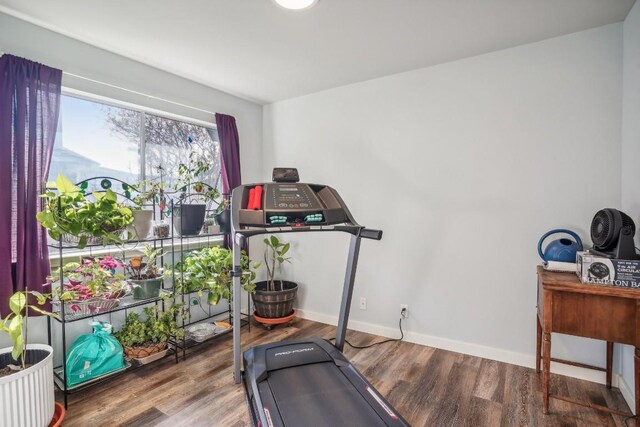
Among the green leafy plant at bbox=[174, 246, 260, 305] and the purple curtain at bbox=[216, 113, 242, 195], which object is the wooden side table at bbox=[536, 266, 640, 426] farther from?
the purple curtain at bbox=[216, 113, 242, 195]

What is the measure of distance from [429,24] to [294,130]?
184cm

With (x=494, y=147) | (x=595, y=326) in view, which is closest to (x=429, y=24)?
(x=494, y=147)

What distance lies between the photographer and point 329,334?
321cm

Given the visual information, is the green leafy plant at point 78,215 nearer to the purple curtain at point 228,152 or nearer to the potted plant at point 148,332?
the potted plant at point 148,332

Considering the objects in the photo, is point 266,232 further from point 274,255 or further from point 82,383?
point 274,255

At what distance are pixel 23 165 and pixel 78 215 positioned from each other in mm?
512

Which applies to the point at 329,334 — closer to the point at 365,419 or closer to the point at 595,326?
the point at 365,419

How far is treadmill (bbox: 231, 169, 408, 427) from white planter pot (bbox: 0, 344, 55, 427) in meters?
0.97

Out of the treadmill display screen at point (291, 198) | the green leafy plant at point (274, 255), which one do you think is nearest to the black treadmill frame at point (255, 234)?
the treadmill display screen at point (291, 198)

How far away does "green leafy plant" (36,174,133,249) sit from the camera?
6.52 ft

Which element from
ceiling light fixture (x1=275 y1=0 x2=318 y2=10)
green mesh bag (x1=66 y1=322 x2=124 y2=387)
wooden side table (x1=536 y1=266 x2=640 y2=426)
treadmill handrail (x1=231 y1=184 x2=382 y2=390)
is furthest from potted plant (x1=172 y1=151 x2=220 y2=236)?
wooden side table (x1=536 y1=266 x2=640 y2=426)

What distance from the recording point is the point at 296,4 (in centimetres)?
193

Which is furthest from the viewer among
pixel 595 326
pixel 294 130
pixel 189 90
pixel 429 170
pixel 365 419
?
pixel 294 130

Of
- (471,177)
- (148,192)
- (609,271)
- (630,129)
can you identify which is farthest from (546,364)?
(148,192)
